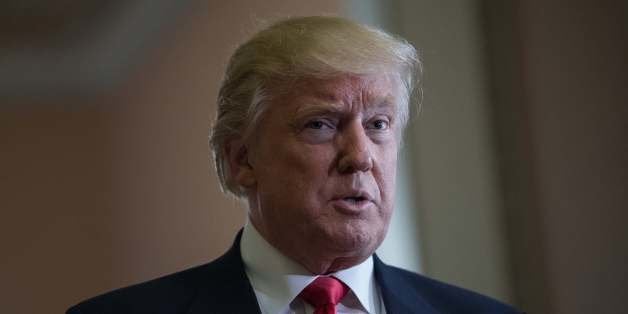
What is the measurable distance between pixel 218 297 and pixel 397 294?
0.33m

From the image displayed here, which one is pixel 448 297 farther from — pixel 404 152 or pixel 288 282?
pixel 404 152

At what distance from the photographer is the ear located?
158cm

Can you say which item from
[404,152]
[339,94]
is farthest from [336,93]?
[404,152]

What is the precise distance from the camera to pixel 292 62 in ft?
4.98

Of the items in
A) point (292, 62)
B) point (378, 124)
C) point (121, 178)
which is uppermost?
point (292, 62)

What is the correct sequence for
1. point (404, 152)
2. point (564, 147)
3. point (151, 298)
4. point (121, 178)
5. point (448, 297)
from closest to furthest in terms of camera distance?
point (151, 298)
point (448, 297)
point (121, 178)
point (564, 147)
point (404, 152)

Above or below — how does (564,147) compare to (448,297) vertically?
above

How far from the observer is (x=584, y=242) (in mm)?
2016

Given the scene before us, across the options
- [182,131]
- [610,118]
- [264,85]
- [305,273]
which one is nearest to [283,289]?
[305,273]

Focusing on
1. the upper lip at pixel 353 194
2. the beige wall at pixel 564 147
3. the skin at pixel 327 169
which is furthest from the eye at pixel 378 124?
the beige wall at pixel 564 147

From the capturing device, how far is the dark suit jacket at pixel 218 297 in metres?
1.53

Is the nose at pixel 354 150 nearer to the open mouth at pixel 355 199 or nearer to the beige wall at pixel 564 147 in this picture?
the open mouth at pixel 355 199

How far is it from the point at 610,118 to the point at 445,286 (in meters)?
0.59

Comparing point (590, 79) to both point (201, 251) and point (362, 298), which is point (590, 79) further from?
point (201, 251)
